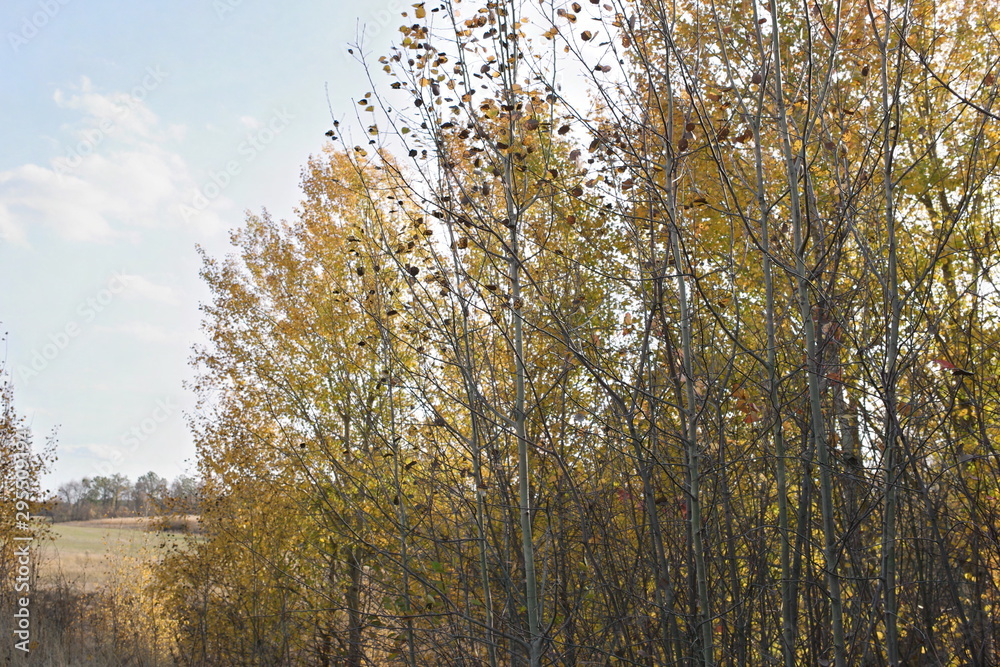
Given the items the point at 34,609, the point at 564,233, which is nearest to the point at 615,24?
the point at 564,233

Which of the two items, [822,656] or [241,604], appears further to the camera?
[241,604]

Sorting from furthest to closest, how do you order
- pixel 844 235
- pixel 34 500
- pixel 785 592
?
pixel 34 500 < pixel 785 592 < pixel 844 235

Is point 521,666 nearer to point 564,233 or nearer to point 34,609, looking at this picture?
point 564,233

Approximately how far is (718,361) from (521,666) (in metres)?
2.17

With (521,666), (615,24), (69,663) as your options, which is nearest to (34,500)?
(69,663)

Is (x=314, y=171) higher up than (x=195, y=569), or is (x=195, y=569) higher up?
(x=314, y=171)

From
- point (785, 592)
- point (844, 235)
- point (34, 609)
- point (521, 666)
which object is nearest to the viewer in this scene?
point (844, 235)

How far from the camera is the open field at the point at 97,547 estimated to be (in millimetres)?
18875

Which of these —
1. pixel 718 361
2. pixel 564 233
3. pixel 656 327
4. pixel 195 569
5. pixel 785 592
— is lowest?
pixel 195 569

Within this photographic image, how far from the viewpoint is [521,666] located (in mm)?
3645

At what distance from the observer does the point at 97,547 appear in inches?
1187

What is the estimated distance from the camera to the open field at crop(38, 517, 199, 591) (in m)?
18.9

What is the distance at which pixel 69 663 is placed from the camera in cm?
935

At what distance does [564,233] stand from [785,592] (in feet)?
20.3
